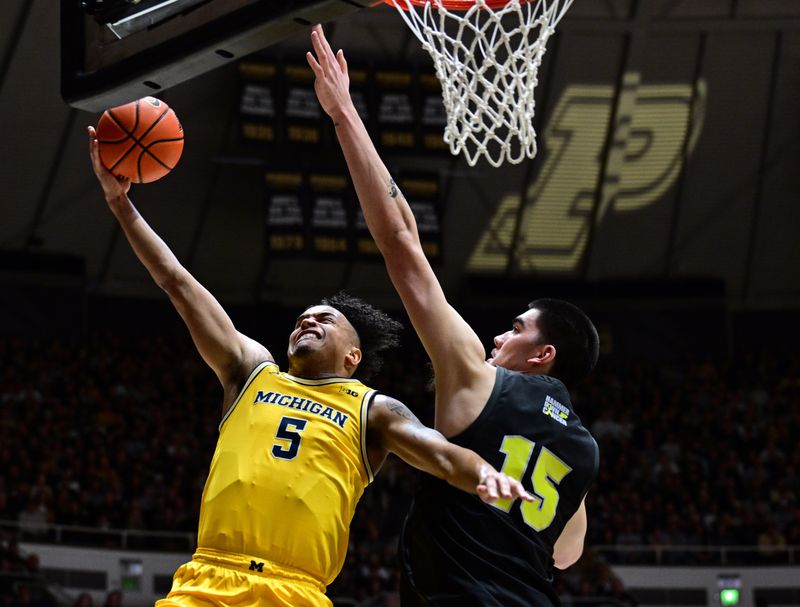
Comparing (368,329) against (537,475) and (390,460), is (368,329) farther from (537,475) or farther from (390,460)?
(390,460)

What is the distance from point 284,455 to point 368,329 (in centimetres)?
71

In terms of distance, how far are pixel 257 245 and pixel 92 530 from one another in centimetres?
814

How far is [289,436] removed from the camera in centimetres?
430

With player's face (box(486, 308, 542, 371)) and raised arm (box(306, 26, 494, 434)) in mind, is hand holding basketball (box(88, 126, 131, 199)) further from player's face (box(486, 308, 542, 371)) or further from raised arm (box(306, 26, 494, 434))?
player's face (box(486, 308, 542, 371))

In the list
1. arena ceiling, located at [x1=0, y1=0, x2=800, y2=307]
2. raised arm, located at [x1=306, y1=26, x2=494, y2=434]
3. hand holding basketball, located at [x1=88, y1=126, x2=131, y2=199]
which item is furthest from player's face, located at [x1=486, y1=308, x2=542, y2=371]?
arena ceiling, located at [x1=0, y1=0, x2=800, y2=307]

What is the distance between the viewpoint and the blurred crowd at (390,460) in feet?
49.1

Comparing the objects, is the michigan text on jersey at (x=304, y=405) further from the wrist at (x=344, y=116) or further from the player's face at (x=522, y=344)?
the wrist at (x=344, y=116)

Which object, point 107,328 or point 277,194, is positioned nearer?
point 277,194

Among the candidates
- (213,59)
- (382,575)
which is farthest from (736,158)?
(213,59)

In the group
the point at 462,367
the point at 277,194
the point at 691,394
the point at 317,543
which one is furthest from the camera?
the point at 691,394

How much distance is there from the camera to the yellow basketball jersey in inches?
164

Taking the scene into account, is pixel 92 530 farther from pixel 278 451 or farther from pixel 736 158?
pixel 736 158

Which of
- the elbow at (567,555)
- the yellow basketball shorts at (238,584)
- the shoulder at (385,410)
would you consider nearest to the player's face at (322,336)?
the shoulder at (385,410)

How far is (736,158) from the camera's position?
21391 mm
